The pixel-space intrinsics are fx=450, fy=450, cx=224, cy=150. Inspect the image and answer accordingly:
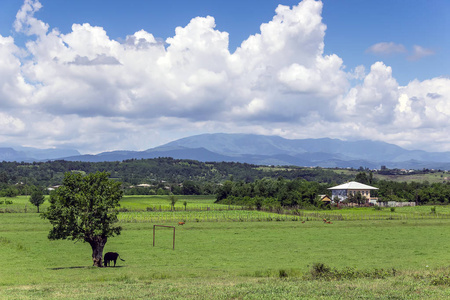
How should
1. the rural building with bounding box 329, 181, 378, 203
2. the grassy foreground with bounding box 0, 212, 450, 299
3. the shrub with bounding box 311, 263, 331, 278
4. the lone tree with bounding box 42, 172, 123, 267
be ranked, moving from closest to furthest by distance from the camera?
the grassy foreground with bounding box 0, 212, 450, 299
the shrub with bounding box 311, 263, 331, 278
the lone tree with bounding box 42, 172, 123, 267
the rural building with bounding box 329, 181, 378, 203

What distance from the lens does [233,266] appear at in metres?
38.9

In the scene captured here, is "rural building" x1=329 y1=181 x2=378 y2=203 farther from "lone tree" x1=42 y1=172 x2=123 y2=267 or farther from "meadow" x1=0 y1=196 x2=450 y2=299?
"lone tree" x1=42 y1=172 x2=123 y2=267

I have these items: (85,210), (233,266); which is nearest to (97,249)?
(85,210)

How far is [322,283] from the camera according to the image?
87.5 feet

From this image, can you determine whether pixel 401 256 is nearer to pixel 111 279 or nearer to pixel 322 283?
pixel 322 283

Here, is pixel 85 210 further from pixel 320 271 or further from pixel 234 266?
pixel 320 271

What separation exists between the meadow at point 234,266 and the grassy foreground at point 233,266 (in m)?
0.06

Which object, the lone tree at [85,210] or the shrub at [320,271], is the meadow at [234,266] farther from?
the lone tree at [85,210]

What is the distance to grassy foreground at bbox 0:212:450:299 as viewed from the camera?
23.9 m

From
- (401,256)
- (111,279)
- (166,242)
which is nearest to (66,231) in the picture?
(111,279)

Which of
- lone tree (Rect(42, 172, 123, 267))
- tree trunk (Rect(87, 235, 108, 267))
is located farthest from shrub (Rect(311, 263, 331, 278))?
tree trunk (Rect(87, 235, 108, 267))

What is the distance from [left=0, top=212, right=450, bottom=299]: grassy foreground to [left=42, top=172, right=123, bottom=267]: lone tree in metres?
2.89

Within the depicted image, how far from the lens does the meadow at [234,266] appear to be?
78.5 feet

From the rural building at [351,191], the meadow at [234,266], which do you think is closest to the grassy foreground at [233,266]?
the meadow at [234,266]
